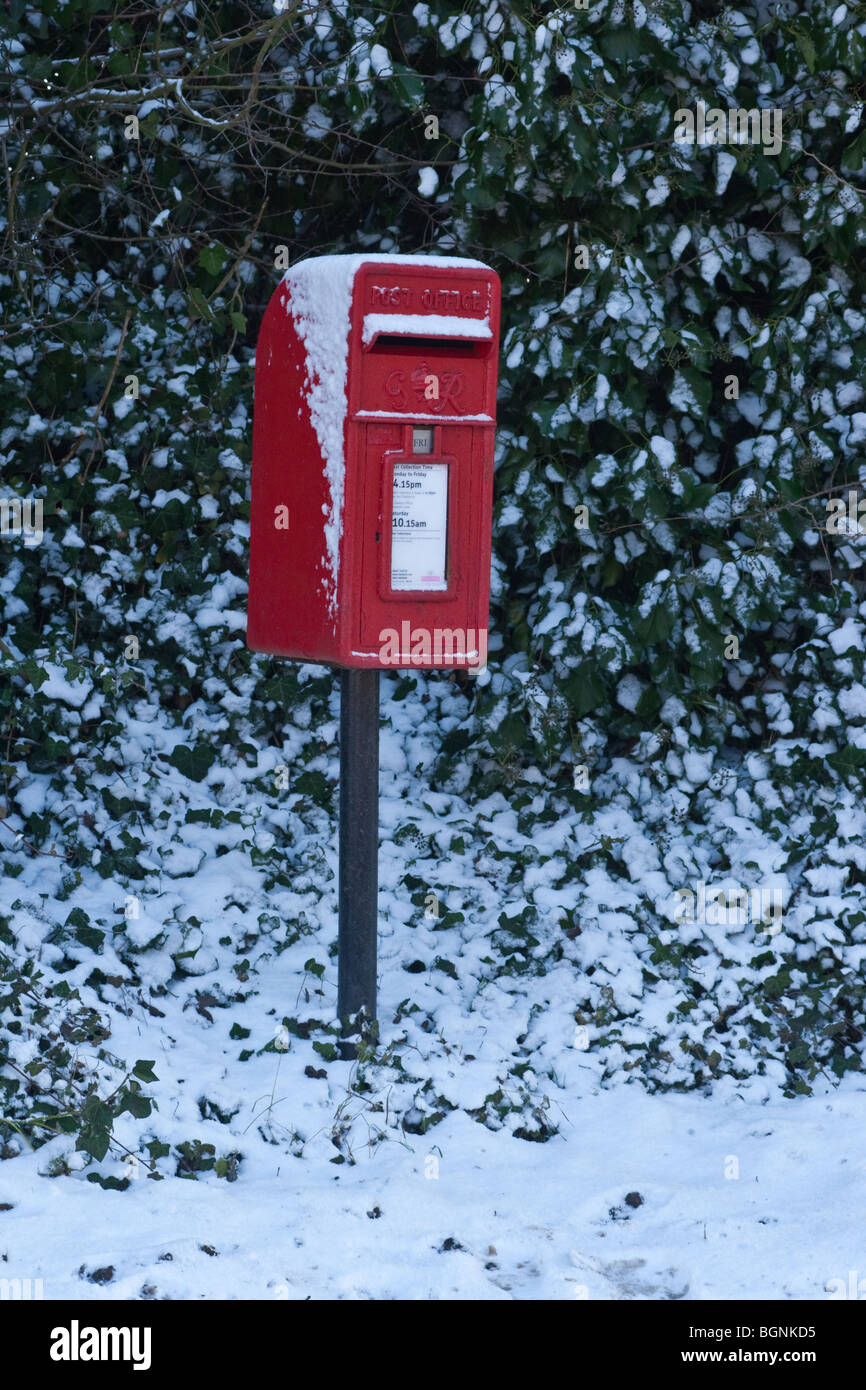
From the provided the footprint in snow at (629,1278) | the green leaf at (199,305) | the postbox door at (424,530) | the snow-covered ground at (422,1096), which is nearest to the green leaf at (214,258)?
the green leaf at (199,305)

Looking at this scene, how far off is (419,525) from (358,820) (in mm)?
724

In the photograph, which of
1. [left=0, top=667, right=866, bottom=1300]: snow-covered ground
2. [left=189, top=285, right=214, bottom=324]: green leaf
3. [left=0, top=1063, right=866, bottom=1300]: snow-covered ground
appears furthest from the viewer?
[left=189, top=285, right=214, bottom=324]: green leaf

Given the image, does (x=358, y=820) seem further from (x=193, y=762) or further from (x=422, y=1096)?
(x=193, y=762)

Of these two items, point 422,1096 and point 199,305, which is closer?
point 422,1096

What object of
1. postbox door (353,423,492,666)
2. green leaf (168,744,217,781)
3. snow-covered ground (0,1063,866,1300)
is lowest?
snow-covered ground (0,1063,866,1300)

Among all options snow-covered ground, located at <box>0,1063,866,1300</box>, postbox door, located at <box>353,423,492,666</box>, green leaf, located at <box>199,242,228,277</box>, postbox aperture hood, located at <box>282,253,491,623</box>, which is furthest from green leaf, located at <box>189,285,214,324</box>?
snow-covered ground, located at <box>0,1063,866,1300</box>

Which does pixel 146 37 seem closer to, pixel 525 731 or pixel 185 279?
pixel 185 279

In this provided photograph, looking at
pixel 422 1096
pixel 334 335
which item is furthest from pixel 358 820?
pixel 334 335

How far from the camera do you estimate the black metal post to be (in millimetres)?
3354

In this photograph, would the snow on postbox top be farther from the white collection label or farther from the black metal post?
the black metal post

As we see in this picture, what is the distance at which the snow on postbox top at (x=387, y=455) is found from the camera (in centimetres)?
306

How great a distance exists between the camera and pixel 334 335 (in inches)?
122

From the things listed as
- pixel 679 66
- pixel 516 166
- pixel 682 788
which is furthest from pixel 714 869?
pixel 679 66

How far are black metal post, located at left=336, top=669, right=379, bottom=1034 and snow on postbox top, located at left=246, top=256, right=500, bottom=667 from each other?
18 centimetres
